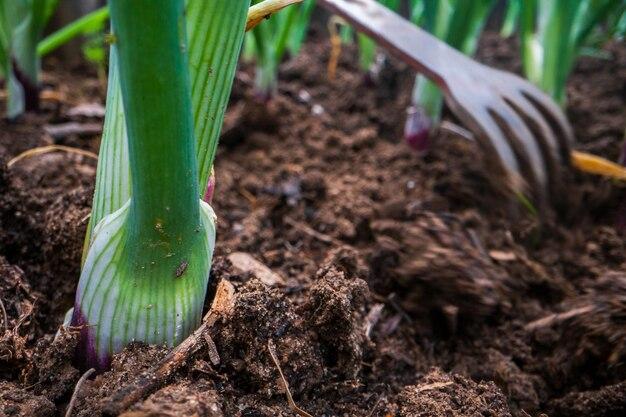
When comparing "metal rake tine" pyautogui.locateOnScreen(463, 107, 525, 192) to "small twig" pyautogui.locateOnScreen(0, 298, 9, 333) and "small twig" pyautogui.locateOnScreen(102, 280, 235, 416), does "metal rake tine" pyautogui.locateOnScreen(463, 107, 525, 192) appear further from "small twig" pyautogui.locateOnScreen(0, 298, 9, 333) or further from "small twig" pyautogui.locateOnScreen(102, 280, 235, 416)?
"small twig" pyautogui.locateOnScreen(0, 298, 9, 333)

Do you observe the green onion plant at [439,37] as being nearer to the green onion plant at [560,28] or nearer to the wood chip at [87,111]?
the green onion plant at [560,28]

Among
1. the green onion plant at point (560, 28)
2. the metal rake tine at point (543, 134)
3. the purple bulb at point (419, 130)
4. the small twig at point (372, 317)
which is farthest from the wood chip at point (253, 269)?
the green onion plant at point (560, 28)

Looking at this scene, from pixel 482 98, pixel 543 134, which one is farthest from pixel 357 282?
pixel 543 134

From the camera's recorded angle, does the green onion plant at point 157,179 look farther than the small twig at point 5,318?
No

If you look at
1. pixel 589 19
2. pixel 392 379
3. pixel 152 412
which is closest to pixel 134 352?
pixel 152 412

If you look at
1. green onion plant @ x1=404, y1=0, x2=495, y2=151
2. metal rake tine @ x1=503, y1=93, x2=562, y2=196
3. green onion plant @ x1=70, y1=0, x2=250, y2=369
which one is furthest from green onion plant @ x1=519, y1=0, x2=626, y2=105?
green onion plant @ x1=70, y1=0, x2=250, y2=369

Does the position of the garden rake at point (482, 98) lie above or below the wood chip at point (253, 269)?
above

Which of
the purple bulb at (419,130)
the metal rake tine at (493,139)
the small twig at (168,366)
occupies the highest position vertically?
the metal rake tine at (493,139)
